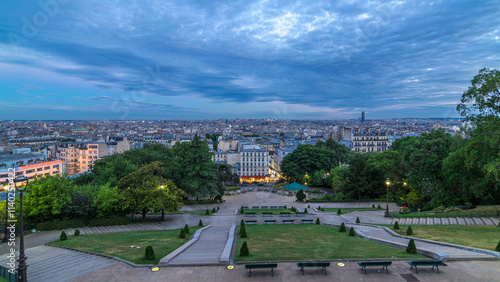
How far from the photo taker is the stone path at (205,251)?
14578 mm

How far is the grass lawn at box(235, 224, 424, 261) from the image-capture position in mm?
15070

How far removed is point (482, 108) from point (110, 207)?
37.1 meters

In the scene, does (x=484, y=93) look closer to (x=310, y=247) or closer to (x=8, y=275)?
(x=310, y=247)

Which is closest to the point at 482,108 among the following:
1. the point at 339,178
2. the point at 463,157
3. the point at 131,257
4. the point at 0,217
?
the point at 463,157

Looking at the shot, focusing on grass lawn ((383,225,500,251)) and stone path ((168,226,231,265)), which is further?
grass lawn ((383,225,500,251))

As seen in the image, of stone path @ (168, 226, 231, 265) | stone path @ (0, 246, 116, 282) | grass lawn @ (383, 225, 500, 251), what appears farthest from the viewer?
grass lawn @ (383, 225, 500, 251)

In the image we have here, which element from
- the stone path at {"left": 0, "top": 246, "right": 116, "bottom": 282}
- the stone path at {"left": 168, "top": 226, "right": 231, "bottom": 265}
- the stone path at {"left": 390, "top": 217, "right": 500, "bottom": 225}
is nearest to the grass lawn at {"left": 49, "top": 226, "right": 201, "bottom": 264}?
the stone path at {"left": 0, "top": 246, "right": 116, "bottom": 282}

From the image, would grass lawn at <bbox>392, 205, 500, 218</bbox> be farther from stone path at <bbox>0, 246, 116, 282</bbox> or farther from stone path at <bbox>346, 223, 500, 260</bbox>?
stone path at <bbox>0, 246, 116, 282</bbox>

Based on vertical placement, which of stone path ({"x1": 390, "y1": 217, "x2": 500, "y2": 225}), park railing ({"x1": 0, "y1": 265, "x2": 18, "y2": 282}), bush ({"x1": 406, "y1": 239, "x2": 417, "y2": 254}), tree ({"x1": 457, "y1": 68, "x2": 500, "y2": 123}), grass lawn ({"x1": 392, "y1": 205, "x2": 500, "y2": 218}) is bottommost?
stone path ({"x1": 390, "y1": 217, "x2": 500, "y2": 225})

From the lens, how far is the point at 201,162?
146 feet

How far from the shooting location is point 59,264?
15.7m

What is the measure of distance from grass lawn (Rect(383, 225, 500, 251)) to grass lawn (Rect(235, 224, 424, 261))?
441 centimetres

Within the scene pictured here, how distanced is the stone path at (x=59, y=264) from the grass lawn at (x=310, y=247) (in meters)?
7.89

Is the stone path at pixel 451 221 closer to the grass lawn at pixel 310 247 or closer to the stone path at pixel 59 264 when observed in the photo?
the grass lawn at pixel 310 247
